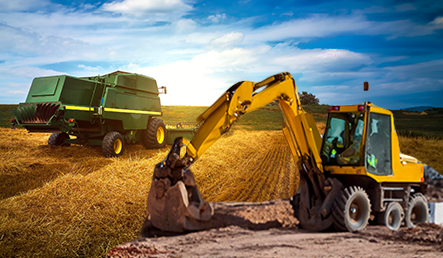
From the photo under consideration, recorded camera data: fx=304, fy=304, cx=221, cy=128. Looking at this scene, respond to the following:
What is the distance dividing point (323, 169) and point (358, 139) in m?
0.74

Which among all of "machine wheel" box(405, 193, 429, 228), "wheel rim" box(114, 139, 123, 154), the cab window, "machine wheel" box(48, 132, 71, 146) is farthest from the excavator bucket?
"machine wheel" box(48, 132, 71, 146)

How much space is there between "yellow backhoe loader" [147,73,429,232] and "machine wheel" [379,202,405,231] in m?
0.02

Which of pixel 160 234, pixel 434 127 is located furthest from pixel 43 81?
pixel 434 127

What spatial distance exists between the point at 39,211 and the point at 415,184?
23.6 feet

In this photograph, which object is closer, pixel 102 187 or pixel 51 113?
pixel 102 187

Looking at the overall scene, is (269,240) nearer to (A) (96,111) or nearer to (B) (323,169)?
(B) (323,169)

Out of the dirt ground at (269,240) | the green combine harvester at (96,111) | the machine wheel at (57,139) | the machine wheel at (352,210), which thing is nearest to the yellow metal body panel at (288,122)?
the machine wheel at (352,210)

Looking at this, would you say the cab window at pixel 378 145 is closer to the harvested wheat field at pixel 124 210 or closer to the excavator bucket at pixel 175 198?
the harvested wheat field at pixel 124 210

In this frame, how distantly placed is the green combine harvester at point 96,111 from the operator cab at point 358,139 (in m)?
6.90

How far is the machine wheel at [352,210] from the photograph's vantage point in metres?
4.34

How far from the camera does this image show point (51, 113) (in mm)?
8820

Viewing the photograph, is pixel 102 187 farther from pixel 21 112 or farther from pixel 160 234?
pixel 21 112

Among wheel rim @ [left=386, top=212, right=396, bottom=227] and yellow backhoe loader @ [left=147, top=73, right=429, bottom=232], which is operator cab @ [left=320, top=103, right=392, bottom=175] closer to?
yellow backhoe loader @ [left=147, top=73, right=429, bottom=232]

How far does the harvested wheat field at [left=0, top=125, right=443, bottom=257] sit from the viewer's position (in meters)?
3.81
